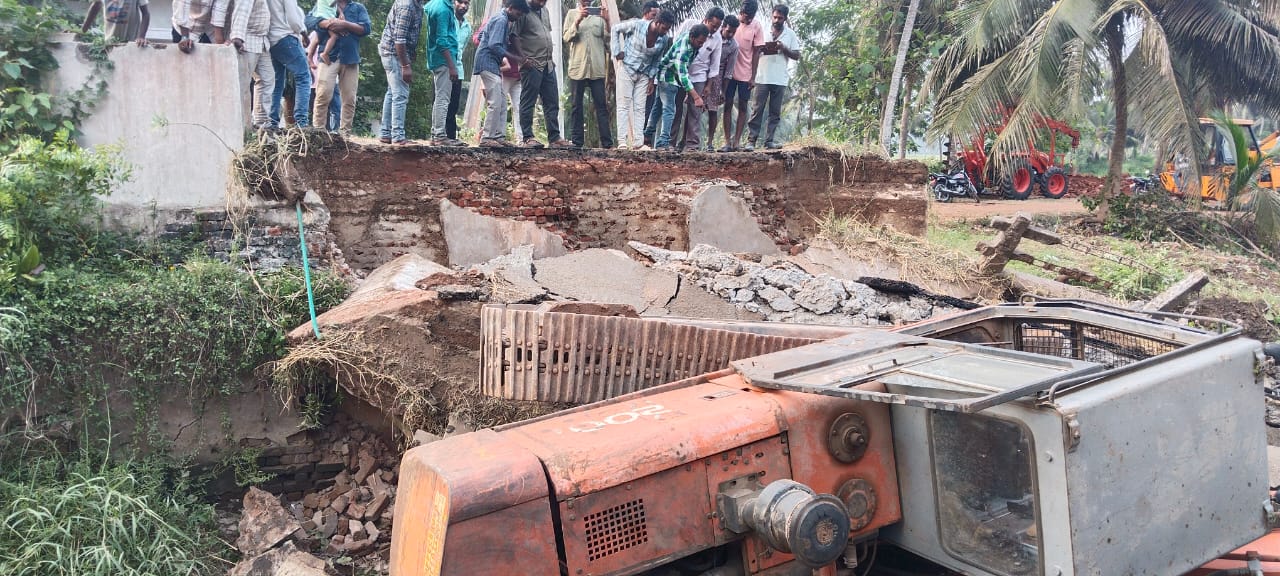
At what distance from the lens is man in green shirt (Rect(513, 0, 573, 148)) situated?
8.58 meters

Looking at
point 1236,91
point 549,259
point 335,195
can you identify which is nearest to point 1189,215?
point 1236,91

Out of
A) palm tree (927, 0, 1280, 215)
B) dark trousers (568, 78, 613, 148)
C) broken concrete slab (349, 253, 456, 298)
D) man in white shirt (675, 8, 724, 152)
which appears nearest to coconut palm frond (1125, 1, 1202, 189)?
palm tree (927, 0, 1280, 215)

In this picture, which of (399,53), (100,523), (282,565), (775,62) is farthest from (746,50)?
(100,523)

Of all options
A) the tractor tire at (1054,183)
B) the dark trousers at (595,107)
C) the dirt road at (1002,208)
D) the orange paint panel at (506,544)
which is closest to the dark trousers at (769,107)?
the dark trousers at (595,107)

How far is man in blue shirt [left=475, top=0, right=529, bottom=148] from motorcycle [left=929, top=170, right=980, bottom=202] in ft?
45.2

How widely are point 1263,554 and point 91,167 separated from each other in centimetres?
771

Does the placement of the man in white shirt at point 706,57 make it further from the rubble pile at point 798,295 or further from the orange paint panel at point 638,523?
the orange paint panel at point 638,523

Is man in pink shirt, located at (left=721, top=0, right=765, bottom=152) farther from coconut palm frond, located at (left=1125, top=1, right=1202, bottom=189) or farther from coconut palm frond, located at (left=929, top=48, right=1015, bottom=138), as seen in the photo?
coconut palm frond, located at (left=1125, top=1, right=1202, bottom=189)

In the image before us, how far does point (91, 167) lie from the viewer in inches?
253

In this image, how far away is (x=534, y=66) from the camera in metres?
8.65

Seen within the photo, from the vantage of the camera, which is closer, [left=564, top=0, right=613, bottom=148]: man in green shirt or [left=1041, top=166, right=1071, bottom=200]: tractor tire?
[left=564, top=0, right=613, bottom=148]: man in green shirt

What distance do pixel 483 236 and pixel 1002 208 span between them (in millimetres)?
13800

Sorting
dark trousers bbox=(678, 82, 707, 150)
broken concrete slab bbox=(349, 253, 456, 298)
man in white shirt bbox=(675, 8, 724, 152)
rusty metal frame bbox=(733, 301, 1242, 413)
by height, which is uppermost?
man in white shirt bbox=(675, 8, 724, 152)

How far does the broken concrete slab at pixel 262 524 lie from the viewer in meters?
5.72
